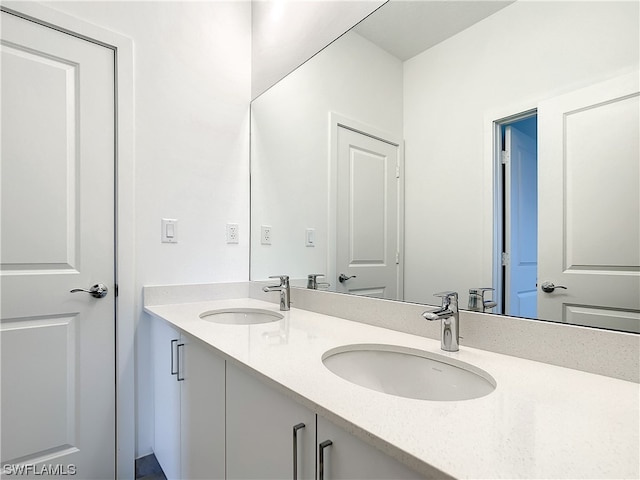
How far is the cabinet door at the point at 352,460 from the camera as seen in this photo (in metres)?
0.52

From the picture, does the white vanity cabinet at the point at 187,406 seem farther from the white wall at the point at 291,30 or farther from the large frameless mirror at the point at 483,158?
the white wall at the point at 291,30

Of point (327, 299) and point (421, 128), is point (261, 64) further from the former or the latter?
point (327, 299)

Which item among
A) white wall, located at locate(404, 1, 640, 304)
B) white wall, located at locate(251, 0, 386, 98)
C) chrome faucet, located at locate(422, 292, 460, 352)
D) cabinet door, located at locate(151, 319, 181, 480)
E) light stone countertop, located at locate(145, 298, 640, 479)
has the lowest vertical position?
cabinet door, located at locate(151, 319, 181, 480)

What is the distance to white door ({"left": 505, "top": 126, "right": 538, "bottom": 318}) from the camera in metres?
0.87

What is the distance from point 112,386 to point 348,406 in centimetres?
139

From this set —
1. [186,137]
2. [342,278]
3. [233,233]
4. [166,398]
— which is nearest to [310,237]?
[342,278]

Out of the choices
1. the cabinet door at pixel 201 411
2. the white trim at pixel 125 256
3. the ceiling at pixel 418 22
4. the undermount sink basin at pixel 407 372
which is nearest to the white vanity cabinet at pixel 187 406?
the cabinet door at pixel 201 411

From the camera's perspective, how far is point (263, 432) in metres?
0.80

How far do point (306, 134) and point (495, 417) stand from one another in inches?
57.4

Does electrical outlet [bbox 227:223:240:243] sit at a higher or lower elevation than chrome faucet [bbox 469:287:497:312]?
higher

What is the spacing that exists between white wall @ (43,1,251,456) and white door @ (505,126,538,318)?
1411mm

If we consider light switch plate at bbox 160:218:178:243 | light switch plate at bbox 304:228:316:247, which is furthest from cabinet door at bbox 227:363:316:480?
light switch plate at bbox 160:218:178:243

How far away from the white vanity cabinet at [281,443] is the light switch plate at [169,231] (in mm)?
953

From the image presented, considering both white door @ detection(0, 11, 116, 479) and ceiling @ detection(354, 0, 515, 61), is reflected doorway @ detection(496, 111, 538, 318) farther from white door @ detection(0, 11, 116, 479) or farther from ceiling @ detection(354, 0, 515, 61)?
white door @ detection(0, 11, 116, 479)
